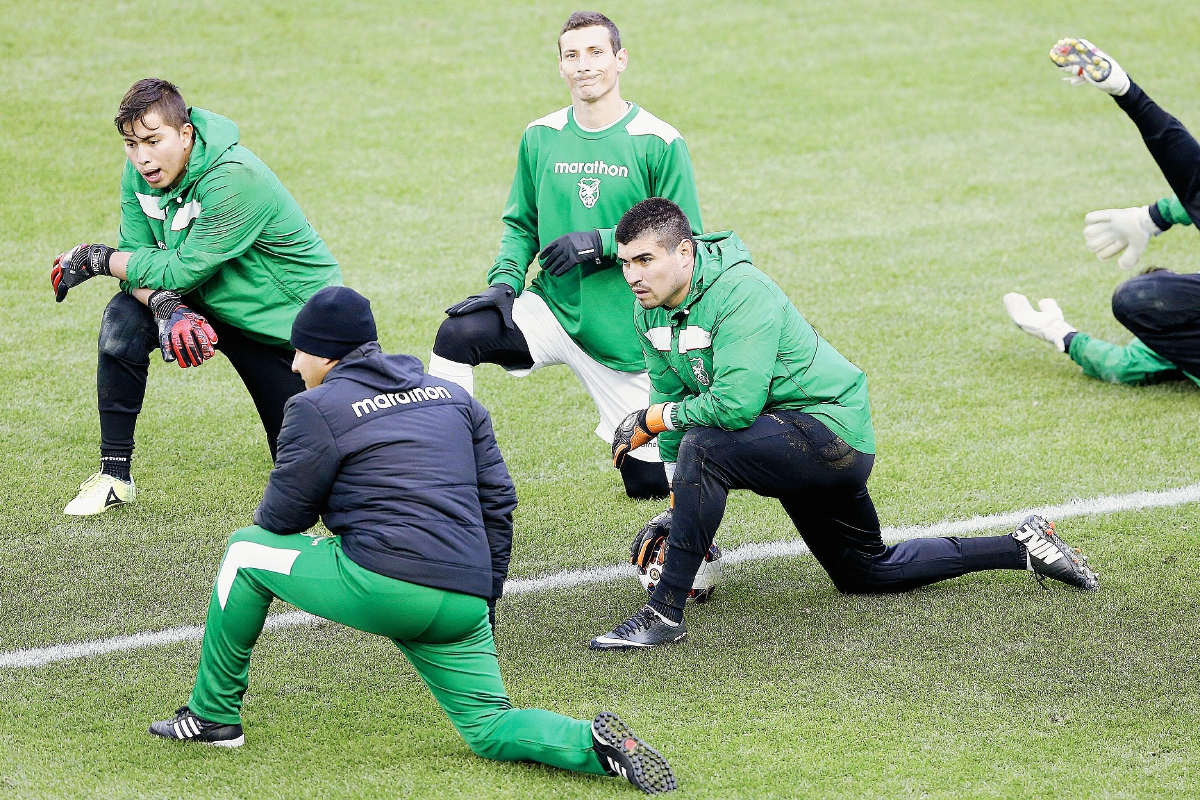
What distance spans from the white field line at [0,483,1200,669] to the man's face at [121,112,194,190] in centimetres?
204

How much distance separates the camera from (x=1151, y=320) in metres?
7.64

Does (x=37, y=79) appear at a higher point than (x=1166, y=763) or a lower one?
higher

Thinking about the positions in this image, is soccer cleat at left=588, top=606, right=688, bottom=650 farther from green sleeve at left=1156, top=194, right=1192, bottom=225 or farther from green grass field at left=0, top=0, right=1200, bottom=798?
green sleeve at left=1156, top=194, right=1192, bottom=225

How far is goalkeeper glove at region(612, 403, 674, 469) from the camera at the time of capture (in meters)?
5.21

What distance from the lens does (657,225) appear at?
5004 mm

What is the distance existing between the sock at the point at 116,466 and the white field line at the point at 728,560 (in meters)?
1.44

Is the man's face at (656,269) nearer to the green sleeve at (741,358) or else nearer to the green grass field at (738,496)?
the green sleeve at (741,358)

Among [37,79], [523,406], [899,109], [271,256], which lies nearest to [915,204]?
[899,109]

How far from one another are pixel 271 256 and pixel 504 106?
7345 millimetres

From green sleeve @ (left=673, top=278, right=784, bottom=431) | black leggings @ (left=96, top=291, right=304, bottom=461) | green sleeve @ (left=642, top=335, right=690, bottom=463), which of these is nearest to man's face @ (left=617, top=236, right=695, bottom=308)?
green sleeve @ (left=673, top=278, right=784, bottom=431)

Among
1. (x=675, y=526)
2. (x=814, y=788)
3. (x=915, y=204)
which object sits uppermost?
(x=675, y=526)

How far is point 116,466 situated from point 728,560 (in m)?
3.05

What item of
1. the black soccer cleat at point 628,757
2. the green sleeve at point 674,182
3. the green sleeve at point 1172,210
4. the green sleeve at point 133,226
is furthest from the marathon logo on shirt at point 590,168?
the green sleeve at point 1172,210

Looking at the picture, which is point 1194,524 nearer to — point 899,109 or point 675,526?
point 675,526
